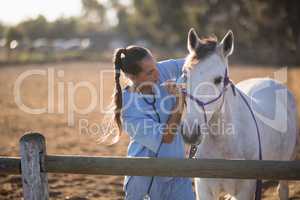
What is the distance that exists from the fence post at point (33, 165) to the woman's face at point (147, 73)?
0.78m

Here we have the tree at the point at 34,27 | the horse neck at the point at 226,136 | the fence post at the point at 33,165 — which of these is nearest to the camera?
the fence post at the point at 33,165

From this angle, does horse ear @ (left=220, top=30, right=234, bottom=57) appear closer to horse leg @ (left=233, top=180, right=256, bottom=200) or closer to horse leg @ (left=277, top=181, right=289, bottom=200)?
horse leg @ (left=233, top=180, right=256, bottom=200)

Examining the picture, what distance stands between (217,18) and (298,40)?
1169 cm

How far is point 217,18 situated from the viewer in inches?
1522

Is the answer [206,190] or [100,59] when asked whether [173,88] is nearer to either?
[206,190]

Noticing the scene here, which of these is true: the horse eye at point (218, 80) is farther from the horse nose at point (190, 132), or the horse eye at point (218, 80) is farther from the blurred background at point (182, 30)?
the blurred background at point (182, 30)

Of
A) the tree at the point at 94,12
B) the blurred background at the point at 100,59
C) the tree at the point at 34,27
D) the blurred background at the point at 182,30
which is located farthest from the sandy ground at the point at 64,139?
the tree at the point at 94,12

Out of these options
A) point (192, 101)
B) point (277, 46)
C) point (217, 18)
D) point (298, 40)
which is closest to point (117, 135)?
point (192, 101)

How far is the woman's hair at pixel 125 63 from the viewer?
309 cm

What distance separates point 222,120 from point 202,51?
0.58 metres

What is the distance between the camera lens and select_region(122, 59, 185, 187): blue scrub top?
301 centimetres

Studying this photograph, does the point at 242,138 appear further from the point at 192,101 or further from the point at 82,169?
the point at 82,169

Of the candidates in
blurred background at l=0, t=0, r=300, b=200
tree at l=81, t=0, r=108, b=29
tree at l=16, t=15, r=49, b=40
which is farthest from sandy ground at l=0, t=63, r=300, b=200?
tree at l=81, t=0, r=108, b=29

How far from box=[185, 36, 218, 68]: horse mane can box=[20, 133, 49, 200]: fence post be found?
1.15 meters
